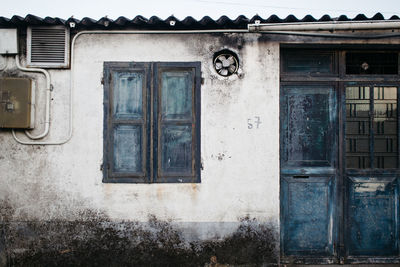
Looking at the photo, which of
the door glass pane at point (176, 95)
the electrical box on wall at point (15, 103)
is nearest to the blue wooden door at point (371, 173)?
the door glass pane at point (176, 95)

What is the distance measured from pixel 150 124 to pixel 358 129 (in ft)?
10.2

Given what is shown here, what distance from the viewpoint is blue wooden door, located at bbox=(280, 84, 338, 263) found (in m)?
4.77

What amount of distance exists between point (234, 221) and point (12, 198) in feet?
10.7

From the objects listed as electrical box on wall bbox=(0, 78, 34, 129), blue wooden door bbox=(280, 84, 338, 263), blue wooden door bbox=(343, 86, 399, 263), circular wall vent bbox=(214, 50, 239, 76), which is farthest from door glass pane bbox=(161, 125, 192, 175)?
blue wooden door bbox=(343, 86, 399, 263)

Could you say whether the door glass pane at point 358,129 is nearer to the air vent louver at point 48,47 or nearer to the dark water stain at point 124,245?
the dark water stain at point 124,245

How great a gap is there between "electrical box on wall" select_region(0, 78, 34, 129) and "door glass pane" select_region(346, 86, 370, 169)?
15.4 ft

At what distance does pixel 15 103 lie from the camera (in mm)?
4492

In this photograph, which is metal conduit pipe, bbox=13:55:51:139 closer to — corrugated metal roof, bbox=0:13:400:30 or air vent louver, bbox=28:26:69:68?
air vent louver, bbox=28:26:69:68

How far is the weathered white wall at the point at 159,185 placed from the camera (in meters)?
4.64

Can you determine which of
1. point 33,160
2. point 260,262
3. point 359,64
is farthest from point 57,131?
point 359,64

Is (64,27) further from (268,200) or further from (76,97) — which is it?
(268,200)

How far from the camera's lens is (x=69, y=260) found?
15.1ft

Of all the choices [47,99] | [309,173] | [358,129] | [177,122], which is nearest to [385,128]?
[358,129]

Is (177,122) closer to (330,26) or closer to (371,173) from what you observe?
(330,26)
